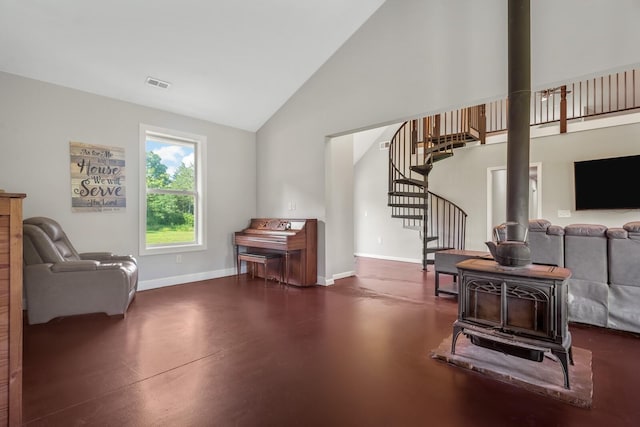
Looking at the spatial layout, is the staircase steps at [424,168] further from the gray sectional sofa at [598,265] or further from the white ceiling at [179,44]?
the gray sectional sofa at [598,265]

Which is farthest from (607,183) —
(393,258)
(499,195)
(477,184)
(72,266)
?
(72,266)

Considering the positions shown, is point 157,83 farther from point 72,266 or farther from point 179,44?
point 72,266

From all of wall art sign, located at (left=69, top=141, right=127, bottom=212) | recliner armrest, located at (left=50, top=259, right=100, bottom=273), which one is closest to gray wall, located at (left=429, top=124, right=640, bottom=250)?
wall art sign, located at (left=69, top=141, right=127, bottom=212)

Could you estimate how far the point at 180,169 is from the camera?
482 cm

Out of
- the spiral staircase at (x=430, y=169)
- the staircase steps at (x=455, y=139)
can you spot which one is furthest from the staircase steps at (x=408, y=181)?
the staircase steps at (x=455, y=139)

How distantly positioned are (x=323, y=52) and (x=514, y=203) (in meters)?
3.37

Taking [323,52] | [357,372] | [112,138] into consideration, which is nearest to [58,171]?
[112,138]

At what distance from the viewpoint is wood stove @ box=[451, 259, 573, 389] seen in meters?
1.87

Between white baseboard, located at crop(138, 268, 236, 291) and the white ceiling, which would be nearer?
the white ceiling

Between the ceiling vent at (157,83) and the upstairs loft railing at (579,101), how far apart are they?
16.5 feet

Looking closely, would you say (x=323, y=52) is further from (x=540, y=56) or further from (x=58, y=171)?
(x=58, y=171)

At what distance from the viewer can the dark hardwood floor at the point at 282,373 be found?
159 cm

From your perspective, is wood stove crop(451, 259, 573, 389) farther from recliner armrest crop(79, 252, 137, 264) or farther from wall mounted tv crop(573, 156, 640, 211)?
recliner armrest crop(79, 252, 137, 264)

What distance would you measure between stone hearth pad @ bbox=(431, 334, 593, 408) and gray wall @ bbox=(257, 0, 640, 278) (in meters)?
2.32
